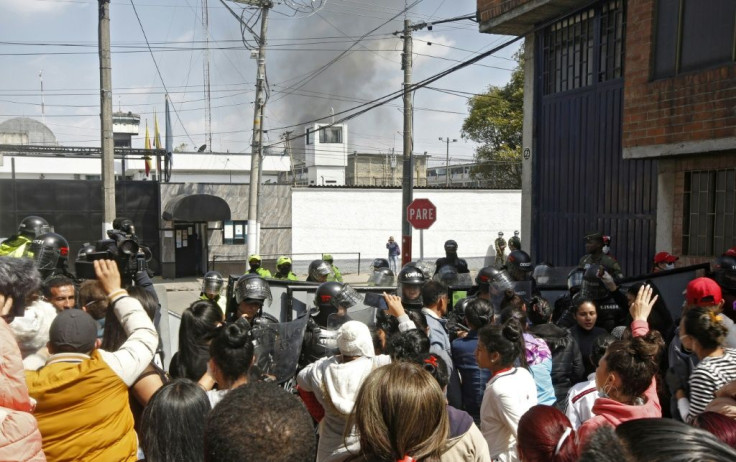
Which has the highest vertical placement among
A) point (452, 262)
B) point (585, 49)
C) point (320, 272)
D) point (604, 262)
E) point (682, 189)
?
point (585, 49)

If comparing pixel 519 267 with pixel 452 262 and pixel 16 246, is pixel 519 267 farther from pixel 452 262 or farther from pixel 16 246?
pixel 16 246

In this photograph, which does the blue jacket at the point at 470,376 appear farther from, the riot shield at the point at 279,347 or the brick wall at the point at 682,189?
the brick wall at the point at 682,189

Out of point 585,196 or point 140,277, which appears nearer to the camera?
point 140,277

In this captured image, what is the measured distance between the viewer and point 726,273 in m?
6.22

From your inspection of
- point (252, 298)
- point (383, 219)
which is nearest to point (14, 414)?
point (252, 298)

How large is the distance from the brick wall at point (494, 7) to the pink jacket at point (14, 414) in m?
10.4

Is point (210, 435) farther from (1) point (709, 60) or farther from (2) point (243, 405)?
(1) point (709, 60)

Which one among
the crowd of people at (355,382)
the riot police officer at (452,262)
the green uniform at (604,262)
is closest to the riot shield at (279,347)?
the crowd of people at (355,382)

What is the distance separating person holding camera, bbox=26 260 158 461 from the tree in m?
31.8

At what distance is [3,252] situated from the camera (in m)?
7.15

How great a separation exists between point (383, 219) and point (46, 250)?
20.7 m

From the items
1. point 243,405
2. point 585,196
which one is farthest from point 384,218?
point 243,405

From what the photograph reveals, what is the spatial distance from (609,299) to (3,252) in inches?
248

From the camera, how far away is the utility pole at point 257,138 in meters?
19.8
